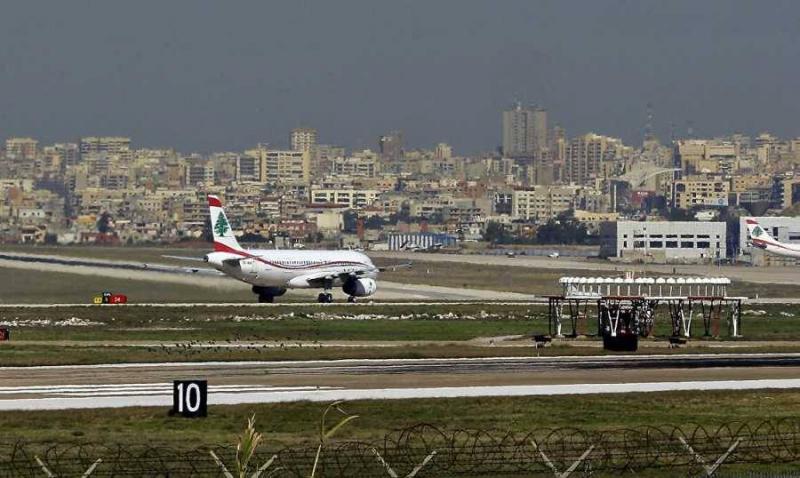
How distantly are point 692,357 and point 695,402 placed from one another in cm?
1844

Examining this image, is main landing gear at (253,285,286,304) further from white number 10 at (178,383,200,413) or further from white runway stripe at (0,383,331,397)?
white number 10 at (178,383,200,413)

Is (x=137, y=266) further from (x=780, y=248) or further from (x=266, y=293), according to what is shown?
(x=780, y=248)

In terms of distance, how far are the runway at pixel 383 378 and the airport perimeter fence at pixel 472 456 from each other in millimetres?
8380

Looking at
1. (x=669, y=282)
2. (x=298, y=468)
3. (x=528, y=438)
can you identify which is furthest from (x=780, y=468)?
(x=669, y=282)

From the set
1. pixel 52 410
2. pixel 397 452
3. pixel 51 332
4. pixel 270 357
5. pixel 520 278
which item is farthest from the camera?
pixel 520 278

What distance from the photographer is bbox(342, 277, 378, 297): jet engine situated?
118 meters

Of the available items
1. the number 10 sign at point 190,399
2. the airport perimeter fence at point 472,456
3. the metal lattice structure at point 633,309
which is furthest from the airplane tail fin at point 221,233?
the airport perimeter fence at point 472,456

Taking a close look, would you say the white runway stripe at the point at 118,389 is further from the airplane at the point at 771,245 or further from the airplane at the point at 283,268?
the airplane at the point at 771,245

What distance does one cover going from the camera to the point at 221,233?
11725cm

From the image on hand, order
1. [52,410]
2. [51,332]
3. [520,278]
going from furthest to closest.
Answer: [520,278]
[51,332]
[52,410]

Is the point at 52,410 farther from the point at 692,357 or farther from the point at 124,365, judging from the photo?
the point at 692,357

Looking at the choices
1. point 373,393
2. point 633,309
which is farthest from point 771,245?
point 373,393

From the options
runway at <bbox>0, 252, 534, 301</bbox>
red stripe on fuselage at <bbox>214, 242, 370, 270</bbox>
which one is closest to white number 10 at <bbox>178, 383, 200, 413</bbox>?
red stripe on fuselage at <bbox>214, 242, 370, 270</bbox>

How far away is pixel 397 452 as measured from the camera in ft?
122
